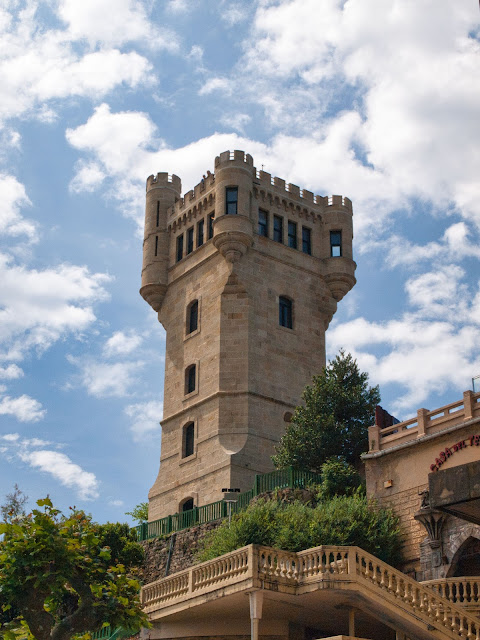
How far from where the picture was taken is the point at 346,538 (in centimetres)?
3309

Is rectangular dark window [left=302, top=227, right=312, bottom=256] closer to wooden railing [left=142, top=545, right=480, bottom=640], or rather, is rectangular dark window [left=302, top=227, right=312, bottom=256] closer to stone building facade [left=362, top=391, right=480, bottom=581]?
stone building facade [left=362, top=391, right=480, bottom=581]

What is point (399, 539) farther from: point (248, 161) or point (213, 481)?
point (248, 161)

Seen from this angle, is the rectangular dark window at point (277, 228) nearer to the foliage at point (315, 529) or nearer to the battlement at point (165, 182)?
the battlement at point (165, 182)

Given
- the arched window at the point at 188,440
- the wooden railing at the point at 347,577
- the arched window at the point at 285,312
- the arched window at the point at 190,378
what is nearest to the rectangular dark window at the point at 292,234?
the arched window at the point at 285,312

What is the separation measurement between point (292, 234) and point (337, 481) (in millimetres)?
20077

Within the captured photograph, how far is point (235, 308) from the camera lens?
50.8 metres

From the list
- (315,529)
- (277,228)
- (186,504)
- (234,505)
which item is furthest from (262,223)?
(315,529)

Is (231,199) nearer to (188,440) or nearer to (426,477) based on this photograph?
(188,440)

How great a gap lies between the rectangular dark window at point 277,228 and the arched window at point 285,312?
3.50 meters

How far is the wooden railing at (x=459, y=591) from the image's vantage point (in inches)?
1077

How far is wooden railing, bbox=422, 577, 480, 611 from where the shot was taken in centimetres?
2736

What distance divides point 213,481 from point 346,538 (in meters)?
14.8

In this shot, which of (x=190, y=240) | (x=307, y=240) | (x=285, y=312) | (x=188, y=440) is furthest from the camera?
(x=307, y=240)

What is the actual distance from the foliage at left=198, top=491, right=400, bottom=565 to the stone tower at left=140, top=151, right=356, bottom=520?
11292mm
